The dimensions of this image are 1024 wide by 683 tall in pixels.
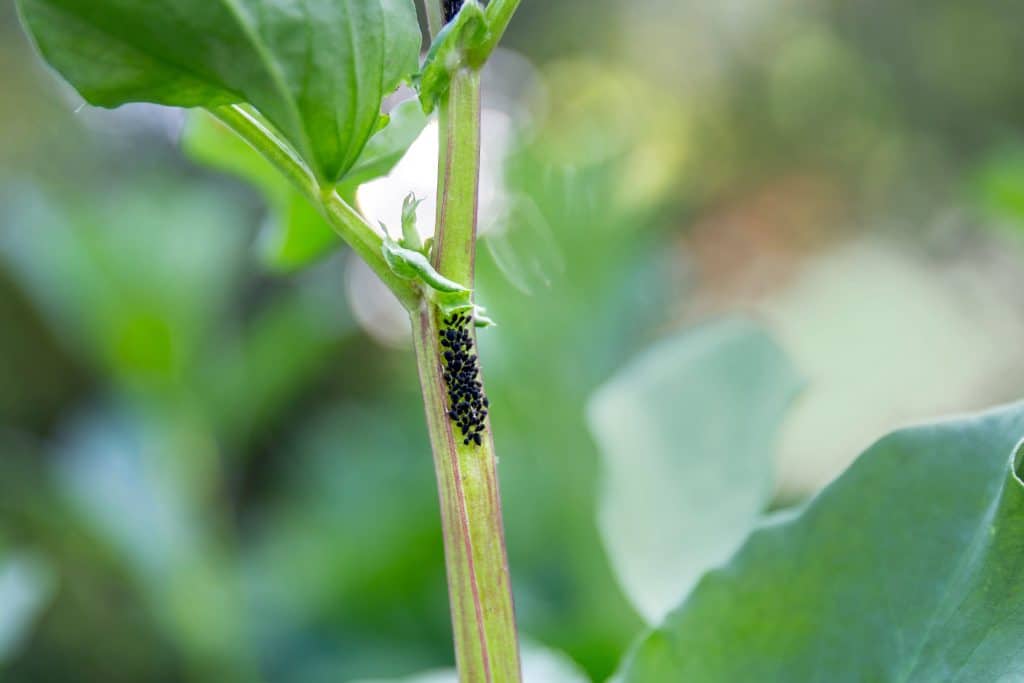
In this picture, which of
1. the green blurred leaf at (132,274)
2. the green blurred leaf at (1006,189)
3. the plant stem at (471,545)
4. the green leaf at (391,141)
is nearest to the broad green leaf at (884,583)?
the plant stem at (471,545)

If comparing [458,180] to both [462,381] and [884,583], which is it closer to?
[462,381]

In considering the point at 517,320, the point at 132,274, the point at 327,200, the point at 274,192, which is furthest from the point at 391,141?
the point at 132,274

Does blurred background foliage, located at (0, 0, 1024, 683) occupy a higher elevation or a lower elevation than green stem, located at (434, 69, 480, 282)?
higher

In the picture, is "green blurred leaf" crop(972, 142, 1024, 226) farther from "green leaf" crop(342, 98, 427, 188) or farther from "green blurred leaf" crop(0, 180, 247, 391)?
"green blurred leaf" crop(0, 180, 247, 391)

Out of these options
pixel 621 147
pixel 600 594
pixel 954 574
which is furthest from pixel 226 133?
pixel 621 147

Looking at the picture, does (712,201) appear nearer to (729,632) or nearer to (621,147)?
(621,147)

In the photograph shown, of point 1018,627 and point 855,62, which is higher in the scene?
point 855,62

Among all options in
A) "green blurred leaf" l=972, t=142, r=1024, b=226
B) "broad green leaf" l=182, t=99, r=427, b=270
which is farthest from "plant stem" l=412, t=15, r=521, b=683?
"green blurred leaf" l=972, t=142, r=1024, b=226
